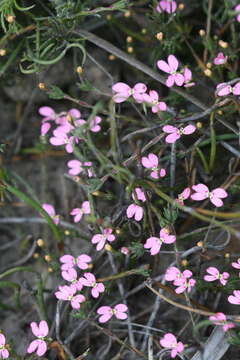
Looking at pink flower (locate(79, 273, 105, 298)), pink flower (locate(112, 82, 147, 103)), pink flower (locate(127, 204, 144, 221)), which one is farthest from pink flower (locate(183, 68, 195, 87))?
pink flower (locate(79, 273, 105, 298))

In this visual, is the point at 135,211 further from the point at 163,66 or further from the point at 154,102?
the point at 163,66

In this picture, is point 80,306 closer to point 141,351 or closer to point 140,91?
point 141,351

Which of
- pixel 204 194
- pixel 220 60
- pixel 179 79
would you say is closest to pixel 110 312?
pixel 204 194

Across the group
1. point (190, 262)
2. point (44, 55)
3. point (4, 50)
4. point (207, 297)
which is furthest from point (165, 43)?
point (207, 297)

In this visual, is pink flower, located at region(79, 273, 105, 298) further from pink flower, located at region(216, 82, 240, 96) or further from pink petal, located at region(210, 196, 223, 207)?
pink flower, located at region(216, 82, 240, 96)

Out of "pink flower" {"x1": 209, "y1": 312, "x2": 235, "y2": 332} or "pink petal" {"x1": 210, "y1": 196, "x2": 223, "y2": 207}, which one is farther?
"pink petal" {"x1": 210, "y1": 196, "x2": 223, "y2": 207}

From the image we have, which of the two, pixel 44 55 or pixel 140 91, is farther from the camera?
pixel 44 55
